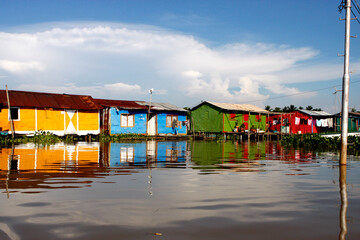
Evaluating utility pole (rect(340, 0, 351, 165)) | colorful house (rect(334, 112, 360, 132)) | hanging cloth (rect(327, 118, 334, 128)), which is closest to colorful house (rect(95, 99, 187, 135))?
hanging cloth (rect(327, 118, 334, 128))

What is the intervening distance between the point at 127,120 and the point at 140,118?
1467 millimetres

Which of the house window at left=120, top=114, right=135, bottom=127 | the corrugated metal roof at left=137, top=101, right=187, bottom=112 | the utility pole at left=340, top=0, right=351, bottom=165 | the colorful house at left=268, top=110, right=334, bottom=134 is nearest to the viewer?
the utility pole at left=340, top=0, right=351, bottom=165

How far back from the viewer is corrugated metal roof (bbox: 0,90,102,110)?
1045 inches

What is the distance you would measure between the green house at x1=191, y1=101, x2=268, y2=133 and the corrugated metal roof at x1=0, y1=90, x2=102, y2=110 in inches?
463

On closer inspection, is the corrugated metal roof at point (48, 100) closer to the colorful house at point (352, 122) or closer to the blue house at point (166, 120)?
the blue house at point (166, 120)

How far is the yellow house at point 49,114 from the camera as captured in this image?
85.5 ft

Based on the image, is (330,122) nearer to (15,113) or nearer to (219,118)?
(219,118)

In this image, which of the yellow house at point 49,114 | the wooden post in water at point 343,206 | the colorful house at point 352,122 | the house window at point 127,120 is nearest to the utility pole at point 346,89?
the wooden post in water at point 343,206

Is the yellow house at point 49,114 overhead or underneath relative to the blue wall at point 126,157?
overhead

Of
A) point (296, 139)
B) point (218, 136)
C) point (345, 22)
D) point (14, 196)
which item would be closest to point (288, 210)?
point (14, 196)

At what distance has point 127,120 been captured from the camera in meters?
32.5

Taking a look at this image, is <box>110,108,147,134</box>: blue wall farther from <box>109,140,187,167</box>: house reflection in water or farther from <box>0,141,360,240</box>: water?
<box>0,141,360,240</box>: water

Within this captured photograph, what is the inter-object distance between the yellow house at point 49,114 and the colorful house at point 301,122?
78.4 feet

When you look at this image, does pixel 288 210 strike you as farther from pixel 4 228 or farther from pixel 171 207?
pixel 4 228
